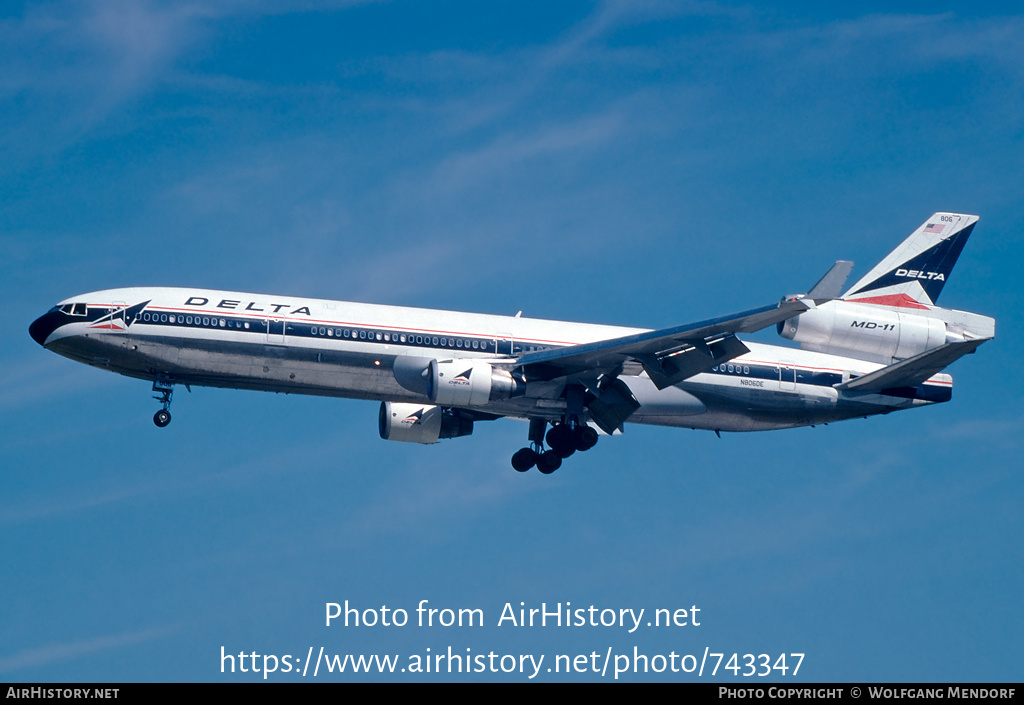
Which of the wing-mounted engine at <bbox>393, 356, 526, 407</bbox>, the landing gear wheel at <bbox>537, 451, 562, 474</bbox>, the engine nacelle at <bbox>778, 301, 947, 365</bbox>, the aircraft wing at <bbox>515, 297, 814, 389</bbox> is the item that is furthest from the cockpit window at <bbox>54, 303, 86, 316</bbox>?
the engine nacelle at <bbox>778, 301, 947, 365</bbox>

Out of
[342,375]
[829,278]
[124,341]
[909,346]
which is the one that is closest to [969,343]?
[909,346]

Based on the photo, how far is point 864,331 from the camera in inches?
1934

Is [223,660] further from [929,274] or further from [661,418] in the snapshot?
[929,274]

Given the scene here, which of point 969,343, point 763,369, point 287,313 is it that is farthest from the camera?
point 763,369

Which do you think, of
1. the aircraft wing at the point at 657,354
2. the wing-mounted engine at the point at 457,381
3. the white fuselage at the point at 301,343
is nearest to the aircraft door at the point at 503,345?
the white fuselage at the point at 301,343

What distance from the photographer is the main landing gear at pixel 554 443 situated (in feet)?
159

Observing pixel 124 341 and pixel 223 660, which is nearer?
pixel 223 660

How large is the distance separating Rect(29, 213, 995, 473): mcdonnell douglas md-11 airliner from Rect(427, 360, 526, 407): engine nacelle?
0.05 meters

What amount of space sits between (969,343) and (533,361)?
49.5 feet

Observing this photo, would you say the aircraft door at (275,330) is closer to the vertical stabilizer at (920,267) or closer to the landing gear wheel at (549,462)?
the landing gear wheel at (549,462)

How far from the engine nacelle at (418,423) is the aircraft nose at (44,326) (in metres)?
13.1

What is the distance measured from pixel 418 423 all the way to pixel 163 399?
33.2ft
